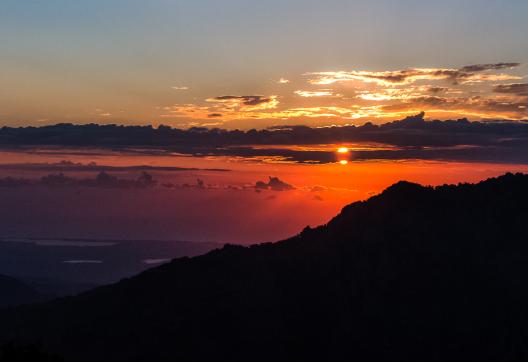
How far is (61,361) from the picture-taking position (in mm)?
113250

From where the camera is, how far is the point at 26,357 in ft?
363

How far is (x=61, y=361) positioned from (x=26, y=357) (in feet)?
17.8
